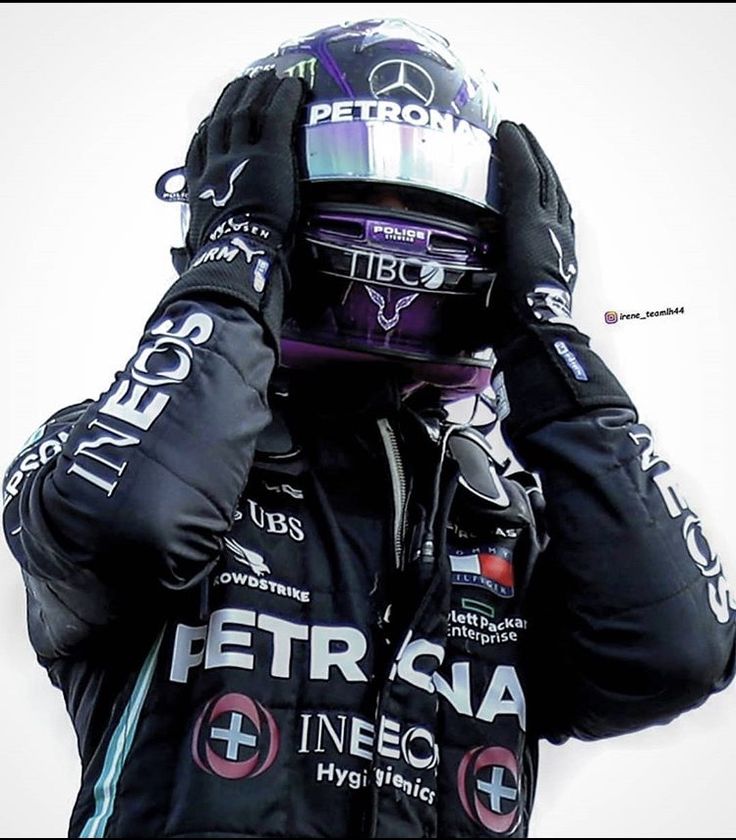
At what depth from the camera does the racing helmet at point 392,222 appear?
0.94 m

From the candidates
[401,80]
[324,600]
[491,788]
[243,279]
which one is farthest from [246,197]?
[491,788]

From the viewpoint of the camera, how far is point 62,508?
712mm

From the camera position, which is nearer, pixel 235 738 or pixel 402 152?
pixel 235 738

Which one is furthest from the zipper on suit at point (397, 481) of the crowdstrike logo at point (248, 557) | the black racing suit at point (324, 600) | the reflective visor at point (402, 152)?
the reflective visor at point (402, 152)

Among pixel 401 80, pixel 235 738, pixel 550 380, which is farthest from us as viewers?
pixel 401 80

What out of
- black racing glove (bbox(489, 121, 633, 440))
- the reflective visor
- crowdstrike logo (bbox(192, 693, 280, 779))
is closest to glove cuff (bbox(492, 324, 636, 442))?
black racing glove (bbox(489, 121, 633, 440))

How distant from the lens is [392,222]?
0.93 metres

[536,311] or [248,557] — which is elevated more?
[536,311]

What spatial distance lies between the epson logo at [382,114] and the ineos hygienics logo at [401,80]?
0.04 feet

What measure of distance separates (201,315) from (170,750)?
29 centimetres

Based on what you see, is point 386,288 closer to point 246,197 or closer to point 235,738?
point 246,197

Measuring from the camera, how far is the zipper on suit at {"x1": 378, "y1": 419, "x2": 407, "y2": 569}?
0.86 m

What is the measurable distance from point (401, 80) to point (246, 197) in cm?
20

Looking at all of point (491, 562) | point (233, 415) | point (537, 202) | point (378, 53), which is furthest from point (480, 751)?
point (378, 53)
